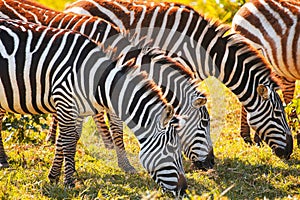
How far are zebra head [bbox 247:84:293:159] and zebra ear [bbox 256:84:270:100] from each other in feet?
0.04

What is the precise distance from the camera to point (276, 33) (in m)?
9.27

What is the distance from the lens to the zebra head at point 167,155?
255 inches

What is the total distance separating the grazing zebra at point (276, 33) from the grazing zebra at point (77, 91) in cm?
299

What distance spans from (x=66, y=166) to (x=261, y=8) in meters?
4.01

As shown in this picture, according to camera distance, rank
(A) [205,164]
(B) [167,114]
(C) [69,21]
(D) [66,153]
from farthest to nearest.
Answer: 1. (C) [69,21]
2. (A) [205,164]
3. (D) [66,153]
4. (B) [167,114]

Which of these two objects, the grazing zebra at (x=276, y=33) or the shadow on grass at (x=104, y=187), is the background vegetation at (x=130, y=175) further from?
the grazing zebra at (x=276, y=33)

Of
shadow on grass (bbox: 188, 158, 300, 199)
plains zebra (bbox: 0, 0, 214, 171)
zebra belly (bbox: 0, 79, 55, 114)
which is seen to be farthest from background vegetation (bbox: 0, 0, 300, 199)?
zebra belly (bbox: 0, 79, 55, 114)

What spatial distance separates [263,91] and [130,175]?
6.40 feet

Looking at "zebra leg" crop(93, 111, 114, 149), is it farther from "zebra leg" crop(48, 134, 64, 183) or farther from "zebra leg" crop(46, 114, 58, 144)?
"zebra leg" crop(48, 134, 64, 183)

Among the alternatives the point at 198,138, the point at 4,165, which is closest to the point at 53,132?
the point at 4,165

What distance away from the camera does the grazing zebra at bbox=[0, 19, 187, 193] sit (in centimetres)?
652

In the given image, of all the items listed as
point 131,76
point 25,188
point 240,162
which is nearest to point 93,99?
point 131,76

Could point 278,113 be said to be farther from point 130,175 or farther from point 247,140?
point 130,175

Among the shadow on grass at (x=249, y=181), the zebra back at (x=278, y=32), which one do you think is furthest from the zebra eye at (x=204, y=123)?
the zebra back at (x=278, y=32)
